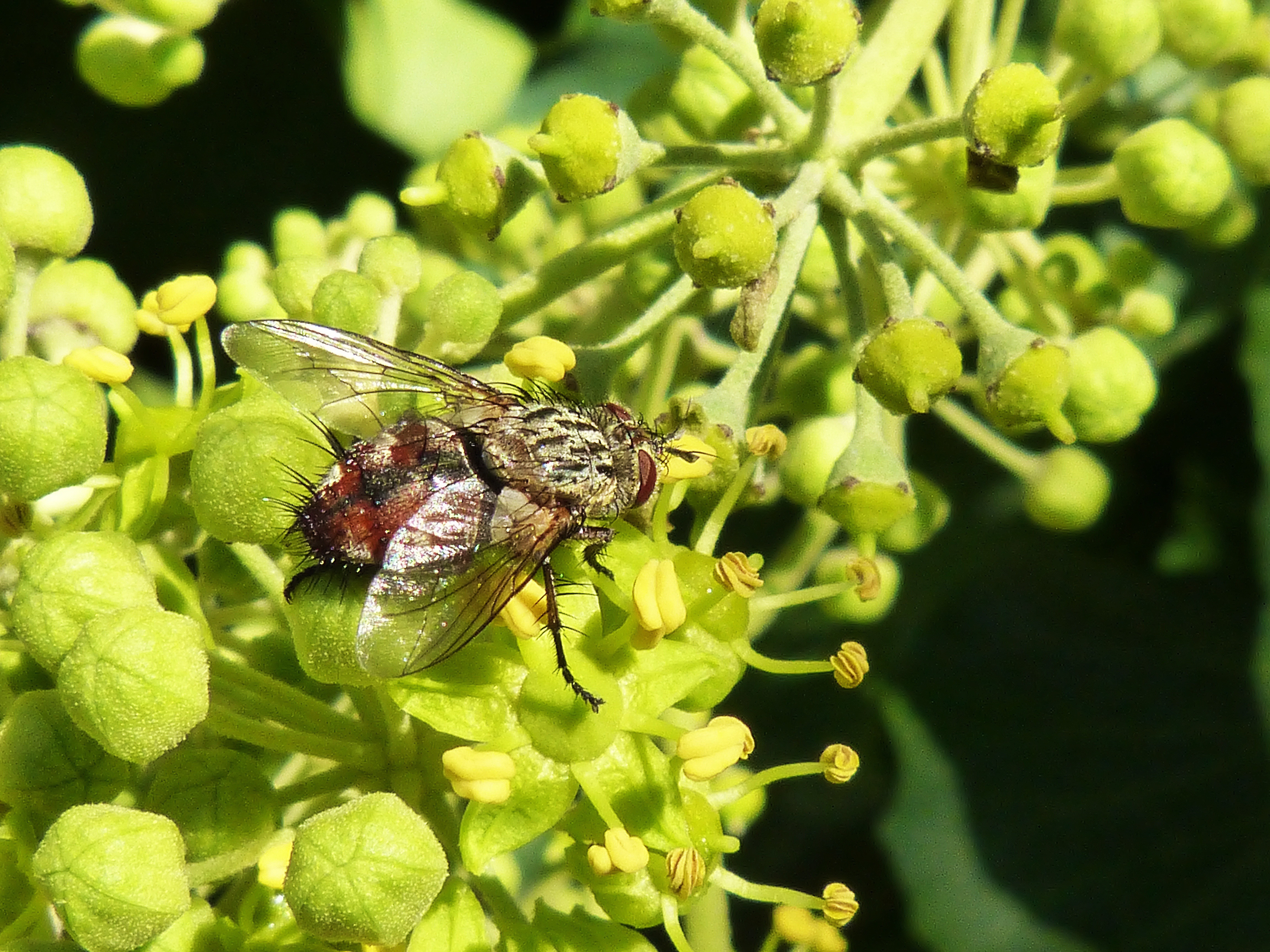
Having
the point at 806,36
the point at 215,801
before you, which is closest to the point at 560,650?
the point at 215,801

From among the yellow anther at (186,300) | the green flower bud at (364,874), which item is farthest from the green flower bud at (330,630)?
the yellow anther at (186,300)

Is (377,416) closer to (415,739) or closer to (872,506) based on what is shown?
(415,739)

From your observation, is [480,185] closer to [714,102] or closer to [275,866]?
[714,102]

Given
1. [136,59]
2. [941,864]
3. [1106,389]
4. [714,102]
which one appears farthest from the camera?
[941,864]

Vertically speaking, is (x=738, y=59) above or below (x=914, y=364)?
above

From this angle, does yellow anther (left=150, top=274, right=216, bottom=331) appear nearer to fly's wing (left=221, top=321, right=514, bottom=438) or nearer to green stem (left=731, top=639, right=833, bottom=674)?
fly's wing (left=221, top=321, right=514, bottom=438)

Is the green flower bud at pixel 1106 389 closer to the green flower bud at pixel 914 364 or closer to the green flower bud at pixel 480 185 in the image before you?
the green flower bud at pixel 914 364

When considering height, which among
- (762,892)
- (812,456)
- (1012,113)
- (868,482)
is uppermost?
(1012,113)

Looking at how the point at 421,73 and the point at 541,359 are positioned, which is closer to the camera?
the point at 541,359
